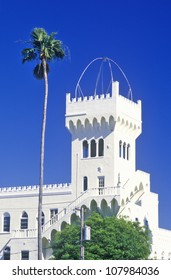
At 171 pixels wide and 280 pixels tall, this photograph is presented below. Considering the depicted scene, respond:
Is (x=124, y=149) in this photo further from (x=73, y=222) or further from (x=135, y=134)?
(x=73, y=222)

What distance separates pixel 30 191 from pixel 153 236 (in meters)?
13.7

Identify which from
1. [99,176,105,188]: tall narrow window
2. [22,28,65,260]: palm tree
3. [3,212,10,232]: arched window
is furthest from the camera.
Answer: [3,212,10,232]: arched window

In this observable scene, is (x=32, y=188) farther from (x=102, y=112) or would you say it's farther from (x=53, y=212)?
(x=102, y=112)

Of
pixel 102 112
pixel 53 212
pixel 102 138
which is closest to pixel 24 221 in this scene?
pixel 53 212

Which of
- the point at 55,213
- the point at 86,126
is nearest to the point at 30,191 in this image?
the point at 55,213

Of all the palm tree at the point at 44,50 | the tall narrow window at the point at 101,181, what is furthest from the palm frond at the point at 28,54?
the tall narrow window at the point at 101,181

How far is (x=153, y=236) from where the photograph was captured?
257 ft

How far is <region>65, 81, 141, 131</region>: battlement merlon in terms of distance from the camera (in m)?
75.7

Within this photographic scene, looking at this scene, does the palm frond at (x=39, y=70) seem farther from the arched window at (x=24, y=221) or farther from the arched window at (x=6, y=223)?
the arched window at (x=6, y=223)

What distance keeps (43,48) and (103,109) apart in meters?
14.4

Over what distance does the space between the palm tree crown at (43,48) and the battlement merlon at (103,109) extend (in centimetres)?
1250

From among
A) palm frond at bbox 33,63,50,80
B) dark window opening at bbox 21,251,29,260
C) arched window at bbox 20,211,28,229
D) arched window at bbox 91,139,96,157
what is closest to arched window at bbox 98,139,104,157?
arched window at bbox 91,139,96,157

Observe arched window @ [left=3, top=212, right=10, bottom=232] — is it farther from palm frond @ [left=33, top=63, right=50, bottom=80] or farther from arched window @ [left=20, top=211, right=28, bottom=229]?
palm frond @ [left=33, top=63, right=50, bottom=80]

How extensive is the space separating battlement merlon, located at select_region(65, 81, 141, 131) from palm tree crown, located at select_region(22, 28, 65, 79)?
41.0 ft
